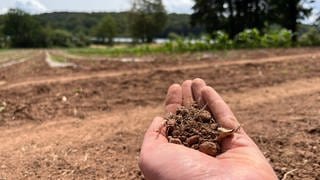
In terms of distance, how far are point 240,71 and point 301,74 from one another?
1.15 m

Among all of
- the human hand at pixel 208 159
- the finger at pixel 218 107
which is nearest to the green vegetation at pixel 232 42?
the finger at pixel 218 107

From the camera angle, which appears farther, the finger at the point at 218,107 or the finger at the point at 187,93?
the finger at the point at 187,93

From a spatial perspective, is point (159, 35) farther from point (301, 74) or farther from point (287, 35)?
point (301, 74)

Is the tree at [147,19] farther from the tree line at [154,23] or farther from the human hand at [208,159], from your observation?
the human hand at [208,159]

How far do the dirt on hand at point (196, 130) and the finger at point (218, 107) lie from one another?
0.03m

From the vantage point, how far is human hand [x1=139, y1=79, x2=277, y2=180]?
2.29m

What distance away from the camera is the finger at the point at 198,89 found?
3123 millimetres

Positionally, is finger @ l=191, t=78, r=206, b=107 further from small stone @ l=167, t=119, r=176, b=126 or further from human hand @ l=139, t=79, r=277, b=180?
small stone @ l=167, t=119, r=176, b=126

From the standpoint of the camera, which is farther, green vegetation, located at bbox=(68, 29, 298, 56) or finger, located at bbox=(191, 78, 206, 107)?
green vegetation, located at bbox=(68, 29, 298, 56)

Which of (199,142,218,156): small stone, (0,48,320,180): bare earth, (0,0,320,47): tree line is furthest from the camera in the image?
(0,0,320,47): tree line

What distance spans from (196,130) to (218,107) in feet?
0.68

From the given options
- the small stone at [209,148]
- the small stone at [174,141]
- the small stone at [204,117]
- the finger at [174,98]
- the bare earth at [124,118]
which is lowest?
the bare earth at [124,118]

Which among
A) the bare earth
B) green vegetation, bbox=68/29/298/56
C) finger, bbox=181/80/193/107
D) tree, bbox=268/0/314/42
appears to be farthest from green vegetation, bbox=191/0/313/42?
finger, bbox=181/80/193/107

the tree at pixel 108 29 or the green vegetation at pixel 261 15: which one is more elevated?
the green vegetation at pixel 261 15
